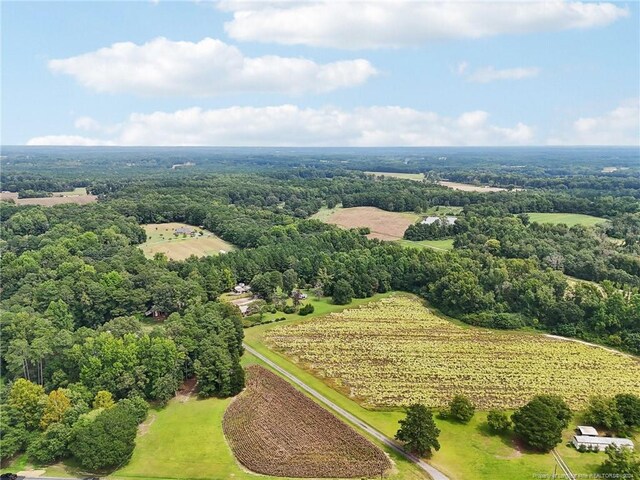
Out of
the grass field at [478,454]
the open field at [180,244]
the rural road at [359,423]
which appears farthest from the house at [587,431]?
the open field at [180,244]

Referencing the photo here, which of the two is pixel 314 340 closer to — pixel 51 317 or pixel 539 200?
pixel 51 317

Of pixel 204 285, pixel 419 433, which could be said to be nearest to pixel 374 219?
pixel 204 285


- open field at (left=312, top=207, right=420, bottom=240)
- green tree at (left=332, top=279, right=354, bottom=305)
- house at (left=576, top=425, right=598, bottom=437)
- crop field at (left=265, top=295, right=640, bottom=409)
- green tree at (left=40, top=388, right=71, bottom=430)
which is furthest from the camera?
open field at (left=312, top=207, right=420, bottom=240)

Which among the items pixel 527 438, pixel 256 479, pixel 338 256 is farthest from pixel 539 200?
pixel 256 479

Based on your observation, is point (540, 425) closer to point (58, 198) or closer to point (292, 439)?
point (292, 439)

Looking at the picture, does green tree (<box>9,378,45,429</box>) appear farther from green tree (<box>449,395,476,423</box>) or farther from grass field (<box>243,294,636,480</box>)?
green tree (<box>449,395,476,423</box>)

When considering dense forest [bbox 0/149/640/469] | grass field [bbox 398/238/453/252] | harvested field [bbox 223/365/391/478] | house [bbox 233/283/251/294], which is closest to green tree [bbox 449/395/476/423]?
harvested field [bbox 223/365/391/478]
